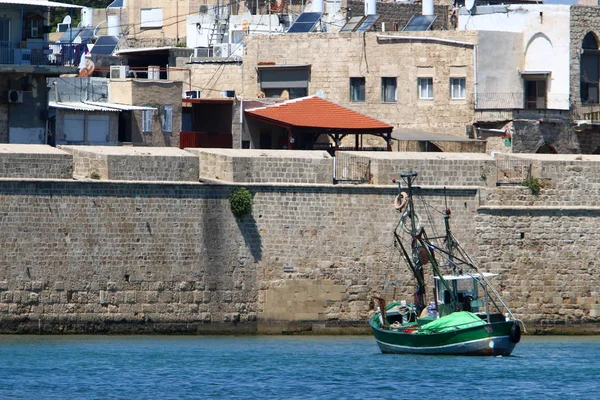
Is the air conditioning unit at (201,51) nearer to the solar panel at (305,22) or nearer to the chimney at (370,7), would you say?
the solar panel at (305,22)

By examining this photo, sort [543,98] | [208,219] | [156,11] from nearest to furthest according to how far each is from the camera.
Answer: [208,219] < [543,98] < [156,11]

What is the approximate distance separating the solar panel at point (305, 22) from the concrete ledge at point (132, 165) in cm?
1487

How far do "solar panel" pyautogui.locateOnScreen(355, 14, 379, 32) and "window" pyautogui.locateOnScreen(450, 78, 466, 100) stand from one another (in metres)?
3.66

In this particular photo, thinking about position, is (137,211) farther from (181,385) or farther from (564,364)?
(564,364)

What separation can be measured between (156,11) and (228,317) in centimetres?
2633

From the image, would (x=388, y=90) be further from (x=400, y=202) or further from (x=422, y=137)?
(x=400, y=202)

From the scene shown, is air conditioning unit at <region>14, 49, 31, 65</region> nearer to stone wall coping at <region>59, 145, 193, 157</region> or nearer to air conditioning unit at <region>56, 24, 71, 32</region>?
stone wall coping at <region>59, 145, 193, 157</region>

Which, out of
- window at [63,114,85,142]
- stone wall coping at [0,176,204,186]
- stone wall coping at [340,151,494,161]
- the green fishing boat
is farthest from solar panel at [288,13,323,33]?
stone wall coping at [0,176,204,186]

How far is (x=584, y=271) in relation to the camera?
3903 cm

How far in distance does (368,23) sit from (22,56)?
42.2 feet

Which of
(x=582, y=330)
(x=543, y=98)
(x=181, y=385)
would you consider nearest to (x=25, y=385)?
(x=181, y=385)

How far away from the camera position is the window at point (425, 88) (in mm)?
48344

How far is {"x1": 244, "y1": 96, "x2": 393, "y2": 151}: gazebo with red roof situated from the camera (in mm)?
44719

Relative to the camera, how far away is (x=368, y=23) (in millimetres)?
50625
